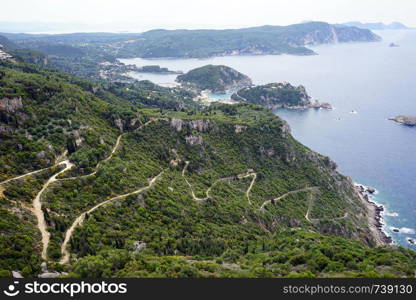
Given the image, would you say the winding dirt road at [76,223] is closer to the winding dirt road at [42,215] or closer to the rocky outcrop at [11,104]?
the winding dirt road at [42,215]

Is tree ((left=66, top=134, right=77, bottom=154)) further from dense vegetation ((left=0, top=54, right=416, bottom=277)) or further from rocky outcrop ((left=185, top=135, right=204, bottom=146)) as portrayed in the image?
rocky outcrop ((left=185, top=135, right=204, bottom=146))

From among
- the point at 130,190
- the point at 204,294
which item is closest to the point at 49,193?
the point at 130,190

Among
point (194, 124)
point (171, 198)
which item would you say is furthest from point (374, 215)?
point (171, 198)

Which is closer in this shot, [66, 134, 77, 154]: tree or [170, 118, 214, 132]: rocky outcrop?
[66, 134, 77, 154]: tree

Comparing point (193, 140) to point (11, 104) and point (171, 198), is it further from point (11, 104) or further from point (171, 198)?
point (11, 104)

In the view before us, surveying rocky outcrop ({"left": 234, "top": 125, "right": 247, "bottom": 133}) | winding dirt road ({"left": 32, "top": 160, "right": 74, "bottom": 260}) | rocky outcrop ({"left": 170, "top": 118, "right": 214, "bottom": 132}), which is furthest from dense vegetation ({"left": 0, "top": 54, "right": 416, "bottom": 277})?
rocky outcrop ({"left": 234, "top": 125, "right": 247, "bottom": 133})

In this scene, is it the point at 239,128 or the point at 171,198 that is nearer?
the point at 171,198
